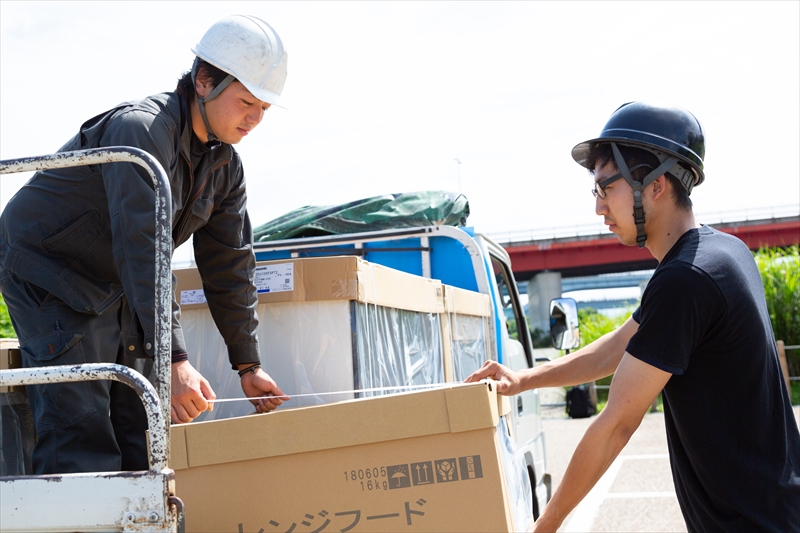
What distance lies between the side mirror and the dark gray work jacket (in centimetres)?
257

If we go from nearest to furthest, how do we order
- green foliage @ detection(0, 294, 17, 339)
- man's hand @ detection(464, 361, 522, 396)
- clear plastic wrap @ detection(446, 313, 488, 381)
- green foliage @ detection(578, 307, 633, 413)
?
1. man's hand @ detection(464, 361, 522, 396)
2. clear plastic wrap @ detection(446, 313, 488, 381)
3. green foliage @ detection(0, 294, 17, 339)
4. green foliage @ detection(578, 307, 633, 413)

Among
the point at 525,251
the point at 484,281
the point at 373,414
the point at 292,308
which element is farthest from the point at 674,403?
the point at 525,251

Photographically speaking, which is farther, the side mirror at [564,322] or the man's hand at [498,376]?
the side mirror at [564,322]

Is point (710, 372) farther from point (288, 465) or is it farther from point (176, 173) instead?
point (176, 173)

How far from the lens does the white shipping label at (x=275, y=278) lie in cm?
262

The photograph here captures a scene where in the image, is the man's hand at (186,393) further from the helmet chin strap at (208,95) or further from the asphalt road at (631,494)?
the asphalt road at (631,494)

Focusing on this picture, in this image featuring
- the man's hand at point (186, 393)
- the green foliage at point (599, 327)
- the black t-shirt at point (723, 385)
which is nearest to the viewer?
the black t-shirt at point (723, 385)

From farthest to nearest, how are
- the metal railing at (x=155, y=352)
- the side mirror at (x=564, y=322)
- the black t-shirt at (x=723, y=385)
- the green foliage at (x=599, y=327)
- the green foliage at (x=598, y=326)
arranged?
the green foliage at (x=598, y=326), the green foliage at (x=599, y=327), the side mirror at (x=564, y=322), the black t-shirt at (x=723, y=385), the metal railing at (x=155, y=352)

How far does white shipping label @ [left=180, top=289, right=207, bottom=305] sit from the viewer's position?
9.37 feet

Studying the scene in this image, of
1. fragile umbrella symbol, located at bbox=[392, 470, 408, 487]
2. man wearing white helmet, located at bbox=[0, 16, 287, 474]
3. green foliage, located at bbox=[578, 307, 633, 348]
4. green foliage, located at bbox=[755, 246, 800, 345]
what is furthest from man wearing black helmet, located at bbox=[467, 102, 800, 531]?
green foliage, located at bbox=[578, 307, 633, 348]

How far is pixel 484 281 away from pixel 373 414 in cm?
221

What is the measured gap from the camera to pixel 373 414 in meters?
1.94

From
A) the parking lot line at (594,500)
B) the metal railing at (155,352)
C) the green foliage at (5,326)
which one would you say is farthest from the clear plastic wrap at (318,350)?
the green foliage at (5,326)

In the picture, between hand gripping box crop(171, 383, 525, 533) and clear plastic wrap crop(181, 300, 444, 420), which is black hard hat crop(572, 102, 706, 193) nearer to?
hand gripping box crop(171, 383, 525, 533)
